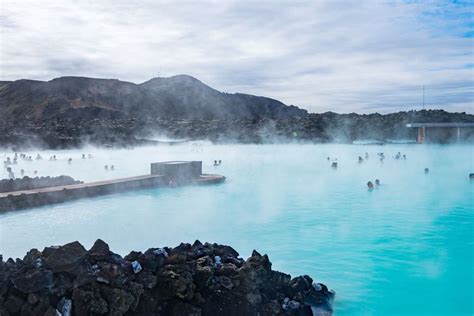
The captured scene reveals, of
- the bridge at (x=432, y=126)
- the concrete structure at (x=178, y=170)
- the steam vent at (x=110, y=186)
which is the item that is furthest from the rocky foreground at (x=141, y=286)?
the bridge at (x=432, y=126)

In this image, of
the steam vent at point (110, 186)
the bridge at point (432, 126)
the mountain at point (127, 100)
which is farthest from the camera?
the mountain at point (127, 100)

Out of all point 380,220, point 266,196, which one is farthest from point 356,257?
point 266,196

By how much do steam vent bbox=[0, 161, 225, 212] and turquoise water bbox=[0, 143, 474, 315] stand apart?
0.89 ft

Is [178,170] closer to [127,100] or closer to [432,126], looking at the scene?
[432,126]

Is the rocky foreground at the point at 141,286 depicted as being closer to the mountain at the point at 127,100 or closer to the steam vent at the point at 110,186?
the steam vent at the point at 110,186

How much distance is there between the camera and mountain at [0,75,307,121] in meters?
59.0

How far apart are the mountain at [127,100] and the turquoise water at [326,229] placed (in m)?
43.0

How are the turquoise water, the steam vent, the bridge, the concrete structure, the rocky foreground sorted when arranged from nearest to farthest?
the rocky foreground < the turquoise water < the steam vent < the concrete structure < the bridge

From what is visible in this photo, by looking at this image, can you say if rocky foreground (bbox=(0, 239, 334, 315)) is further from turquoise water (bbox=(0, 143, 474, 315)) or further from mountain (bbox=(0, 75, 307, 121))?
mountain (bbox=(0, 75, 307, 121))

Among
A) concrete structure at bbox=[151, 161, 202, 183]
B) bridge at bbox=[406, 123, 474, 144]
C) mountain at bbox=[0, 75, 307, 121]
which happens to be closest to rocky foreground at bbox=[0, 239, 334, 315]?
concrete structure at bbox=[151, 161, 202, 183]

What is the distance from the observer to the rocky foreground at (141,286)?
11.7ft

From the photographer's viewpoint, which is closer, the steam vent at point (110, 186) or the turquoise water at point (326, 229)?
the turquoise water at point (326, 229)

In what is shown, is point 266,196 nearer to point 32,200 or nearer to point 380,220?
point 380,220

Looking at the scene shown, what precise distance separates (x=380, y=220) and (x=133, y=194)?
561cm
